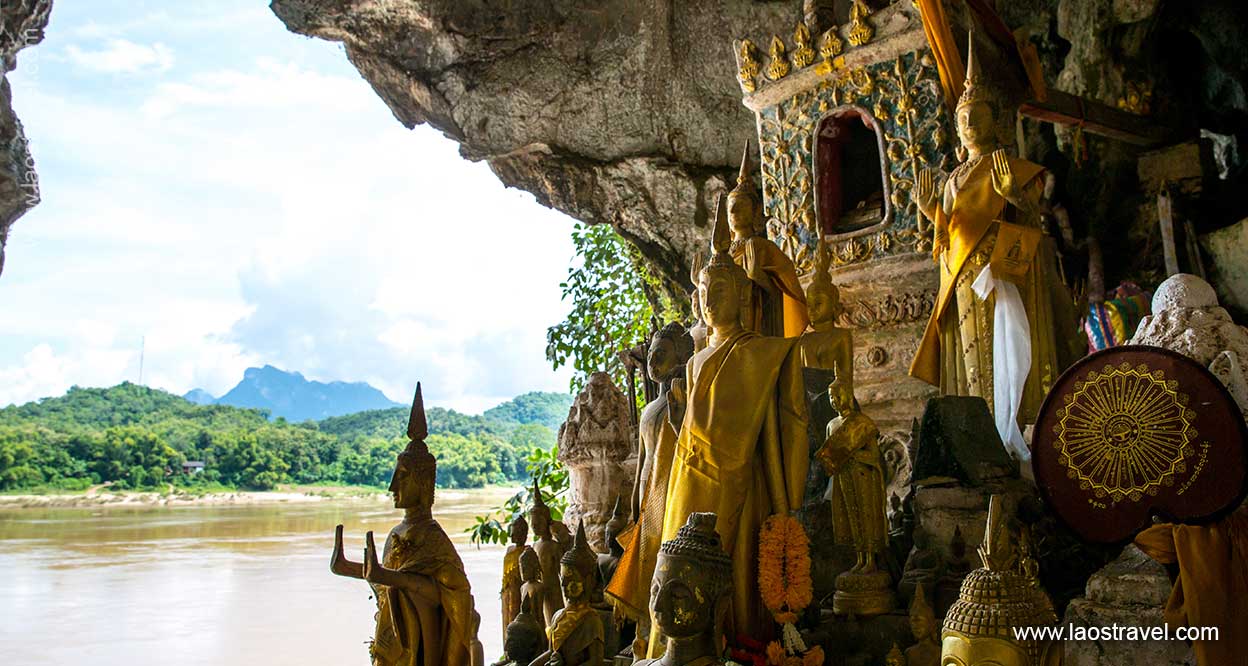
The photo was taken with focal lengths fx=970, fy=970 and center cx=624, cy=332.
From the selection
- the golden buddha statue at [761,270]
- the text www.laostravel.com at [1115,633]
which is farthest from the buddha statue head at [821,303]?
the text www.laostravel.com at [1115,633]

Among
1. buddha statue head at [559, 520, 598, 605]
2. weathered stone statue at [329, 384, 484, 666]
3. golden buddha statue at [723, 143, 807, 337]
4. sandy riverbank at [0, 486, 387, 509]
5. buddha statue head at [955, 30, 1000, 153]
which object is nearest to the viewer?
buddha statue head at [559, 520, 598, 605]

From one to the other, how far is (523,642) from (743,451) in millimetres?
1659

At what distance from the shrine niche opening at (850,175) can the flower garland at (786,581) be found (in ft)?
15.1

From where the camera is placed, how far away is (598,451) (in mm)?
7715

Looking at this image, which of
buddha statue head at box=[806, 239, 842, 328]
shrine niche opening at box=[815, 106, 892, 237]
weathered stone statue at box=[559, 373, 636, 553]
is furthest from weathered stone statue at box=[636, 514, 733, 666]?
shrine niche opening at box=[815, 106, 892, 237]

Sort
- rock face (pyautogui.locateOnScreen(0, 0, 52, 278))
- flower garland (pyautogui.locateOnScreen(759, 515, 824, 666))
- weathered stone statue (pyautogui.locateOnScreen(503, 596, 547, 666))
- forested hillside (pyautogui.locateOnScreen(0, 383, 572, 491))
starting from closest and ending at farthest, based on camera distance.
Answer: flower garland (pyautogui.locateOnScreen(759, 515, 824, 666)) → weathered stone statue (pyautogui.locateOnScreen(503, 596, 547, 666)) → rock face (pyautogui.locateOnScreen(0, 0, 52, 278)) → forested hillside (pyautogui.locateOnScreen(0, 383, 572, 491))

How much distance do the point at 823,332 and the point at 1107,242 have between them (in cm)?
652

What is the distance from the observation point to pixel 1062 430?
127 inches

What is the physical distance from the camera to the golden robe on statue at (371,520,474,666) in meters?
4.62

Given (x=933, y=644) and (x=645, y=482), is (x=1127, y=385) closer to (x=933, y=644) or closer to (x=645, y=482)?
(x=933, y=644)

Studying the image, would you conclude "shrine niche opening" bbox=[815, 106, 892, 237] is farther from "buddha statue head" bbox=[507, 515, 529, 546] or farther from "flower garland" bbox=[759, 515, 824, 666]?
"flower garland" bbox=[759, 515, 824, 666]

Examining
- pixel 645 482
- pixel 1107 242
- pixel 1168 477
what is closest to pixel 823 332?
pixel 645 482

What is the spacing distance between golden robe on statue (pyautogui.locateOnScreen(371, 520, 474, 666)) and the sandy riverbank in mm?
22118

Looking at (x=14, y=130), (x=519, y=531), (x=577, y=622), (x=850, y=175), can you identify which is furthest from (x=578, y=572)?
(x=14, y=130)
